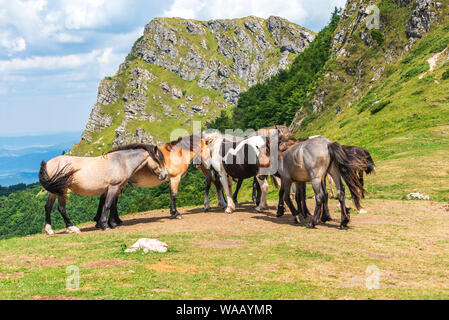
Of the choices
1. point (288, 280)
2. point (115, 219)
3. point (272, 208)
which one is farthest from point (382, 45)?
point (288, 280)

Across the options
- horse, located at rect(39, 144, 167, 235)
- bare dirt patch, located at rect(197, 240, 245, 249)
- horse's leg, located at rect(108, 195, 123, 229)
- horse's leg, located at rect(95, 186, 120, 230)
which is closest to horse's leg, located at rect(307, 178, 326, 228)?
bare dirt patch, located at rect(197, 240, 245, 249)

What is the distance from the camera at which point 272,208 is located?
21516mm

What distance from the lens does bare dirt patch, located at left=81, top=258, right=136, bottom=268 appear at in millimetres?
10626

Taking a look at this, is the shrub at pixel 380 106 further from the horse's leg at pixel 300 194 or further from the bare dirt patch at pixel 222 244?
the bare dirt patch at pixel 222 244

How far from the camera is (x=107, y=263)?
10.9m

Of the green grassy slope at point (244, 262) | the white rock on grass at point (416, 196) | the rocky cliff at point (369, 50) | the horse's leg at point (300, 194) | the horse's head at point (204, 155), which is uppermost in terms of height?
the rocky cliff at point (369, 50)

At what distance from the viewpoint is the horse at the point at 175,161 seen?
62.0 feet

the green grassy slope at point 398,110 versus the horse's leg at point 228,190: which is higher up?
the green grassy slope at point 398,110

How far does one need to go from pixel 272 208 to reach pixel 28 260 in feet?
41.6

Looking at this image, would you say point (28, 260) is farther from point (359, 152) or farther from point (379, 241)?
point (359, 152)

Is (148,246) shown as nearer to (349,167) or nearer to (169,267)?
(169,267)

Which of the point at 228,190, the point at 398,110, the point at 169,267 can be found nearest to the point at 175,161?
the point at 228,190

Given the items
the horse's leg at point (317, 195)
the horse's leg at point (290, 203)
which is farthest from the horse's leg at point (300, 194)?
the horse's leg at point (317, 195)

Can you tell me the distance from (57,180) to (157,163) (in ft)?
Result: 14.3
